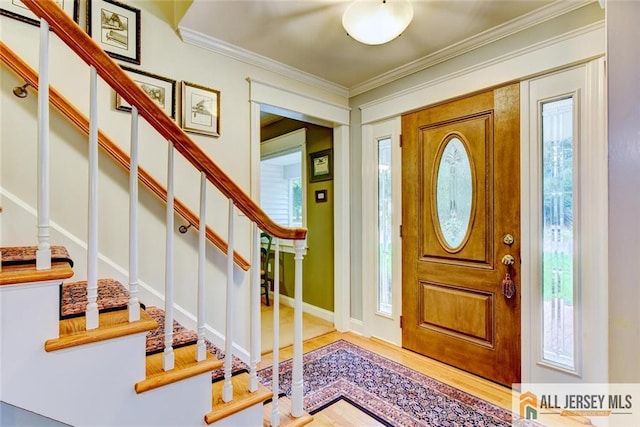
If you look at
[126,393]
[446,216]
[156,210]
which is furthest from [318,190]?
[126,393]

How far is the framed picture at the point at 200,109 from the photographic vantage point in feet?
6.62

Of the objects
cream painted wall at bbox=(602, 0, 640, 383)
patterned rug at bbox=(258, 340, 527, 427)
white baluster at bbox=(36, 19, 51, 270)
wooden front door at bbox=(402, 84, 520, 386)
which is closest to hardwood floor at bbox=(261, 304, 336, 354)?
patterned rug at bbox=(258, 340, 527, 427)

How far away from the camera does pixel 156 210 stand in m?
1.84

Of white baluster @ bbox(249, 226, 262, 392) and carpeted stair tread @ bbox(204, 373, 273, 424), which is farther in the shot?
white baluster @ bbox(249, 226, 262, 392)

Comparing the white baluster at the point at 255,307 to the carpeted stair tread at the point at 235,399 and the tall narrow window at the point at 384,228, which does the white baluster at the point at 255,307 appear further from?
the tall narrow window at the point at 384,228

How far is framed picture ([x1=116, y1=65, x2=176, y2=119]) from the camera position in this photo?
5.95 feet

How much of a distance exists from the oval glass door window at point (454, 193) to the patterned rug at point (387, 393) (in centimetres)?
101

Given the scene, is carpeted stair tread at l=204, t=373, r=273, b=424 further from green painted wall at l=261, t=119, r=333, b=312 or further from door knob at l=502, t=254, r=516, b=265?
green painted wall at l=261, t=119, r=333, b=312

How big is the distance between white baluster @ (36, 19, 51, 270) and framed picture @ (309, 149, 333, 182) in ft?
8.28

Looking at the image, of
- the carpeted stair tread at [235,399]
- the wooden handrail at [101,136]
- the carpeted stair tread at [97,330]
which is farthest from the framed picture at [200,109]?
the carpeted stair tread at [235,399]

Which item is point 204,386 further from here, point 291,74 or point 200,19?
point 291,74

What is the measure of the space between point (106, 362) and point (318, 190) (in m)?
2.66

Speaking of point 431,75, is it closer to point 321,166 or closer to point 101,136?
point 321,166

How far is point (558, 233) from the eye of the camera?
184cm
